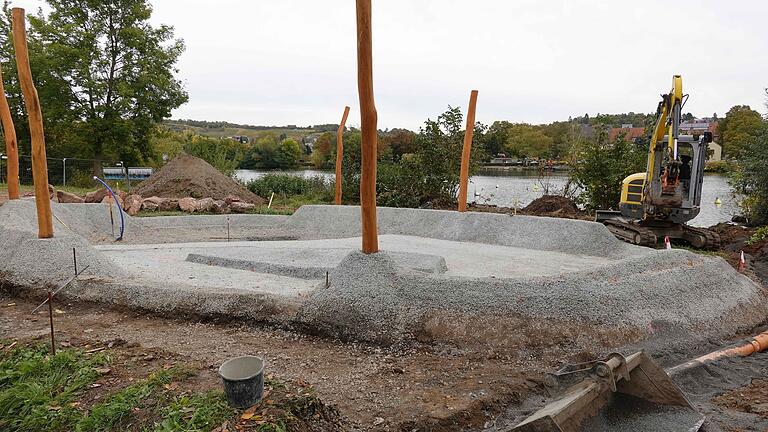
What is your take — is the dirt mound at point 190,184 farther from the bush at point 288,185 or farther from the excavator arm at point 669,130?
the excavator arm at point 669,130

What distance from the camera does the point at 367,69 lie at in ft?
17.3

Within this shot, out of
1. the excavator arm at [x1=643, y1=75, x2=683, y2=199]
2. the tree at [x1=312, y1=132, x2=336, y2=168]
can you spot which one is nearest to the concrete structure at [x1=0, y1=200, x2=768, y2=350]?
the excavator arm at [x1=643, y1=75, x2=683, y2=199]

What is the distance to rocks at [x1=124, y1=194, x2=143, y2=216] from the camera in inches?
585

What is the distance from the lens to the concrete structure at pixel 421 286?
5047mm

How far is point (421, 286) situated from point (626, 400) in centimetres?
226

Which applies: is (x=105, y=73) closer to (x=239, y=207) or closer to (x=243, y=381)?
(x=239, y=207)

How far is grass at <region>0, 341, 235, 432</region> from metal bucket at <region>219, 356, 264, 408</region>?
0.10 metres

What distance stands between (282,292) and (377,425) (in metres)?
3.49

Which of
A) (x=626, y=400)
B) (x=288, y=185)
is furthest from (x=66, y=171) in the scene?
(x=626, y=400)

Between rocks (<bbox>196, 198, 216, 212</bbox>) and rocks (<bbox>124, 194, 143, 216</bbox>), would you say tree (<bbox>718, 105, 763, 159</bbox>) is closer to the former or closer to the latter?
rocks (<bbox>196, 198, 216, 212</bbox>)

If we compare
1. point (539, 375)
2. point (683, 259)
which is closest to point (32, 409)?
point (539, 375)

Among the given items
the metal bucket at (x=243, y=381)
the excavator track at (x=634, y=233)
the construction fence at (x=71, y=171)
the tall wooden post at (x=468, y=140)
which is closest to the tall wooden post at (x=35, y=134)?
the metal bucket at (x=243, y=381)

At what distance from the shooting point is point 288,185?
21.2 m

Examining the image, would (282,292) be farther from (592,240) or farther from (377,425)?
(592,240)
